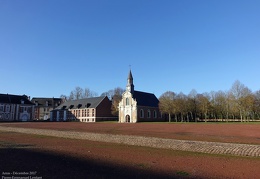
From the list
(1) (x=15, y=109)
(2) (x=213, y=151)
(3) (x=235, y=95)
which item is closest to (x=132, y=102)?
(3) (x=235, y=95)

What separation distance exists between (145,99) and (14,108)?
4232 centimetres

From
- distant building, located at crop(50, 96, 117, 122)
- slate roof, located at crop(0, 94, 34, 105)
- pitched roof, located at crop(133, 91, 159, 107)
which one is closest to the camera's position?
pitched roof, located at crop(133, 91, 159, 107)

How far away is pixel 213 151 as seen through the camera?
13016 mm

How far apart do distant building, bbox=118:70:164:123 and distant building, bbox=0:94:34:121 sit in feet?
105

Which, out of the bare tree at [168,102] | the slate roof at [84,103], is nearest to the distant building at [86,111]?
the slate roof at [84,103]

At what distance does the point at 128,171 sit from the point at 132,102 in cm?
6253

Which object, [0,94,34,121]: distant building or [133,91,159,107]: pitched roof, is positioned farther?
[0,94,34,121]: distant building

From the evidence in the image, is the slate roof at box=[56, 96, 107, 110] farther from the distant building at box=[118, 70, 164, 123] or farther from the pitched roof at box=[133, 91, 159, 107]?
the pitched roof at box=[133, 91, 159, 107]

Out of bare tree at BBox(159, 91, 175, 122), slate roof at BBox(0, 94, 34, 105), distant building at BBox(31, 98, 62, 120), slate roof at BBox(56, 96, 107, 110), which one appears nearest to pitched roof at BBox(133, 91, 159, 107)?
bare tree at BBox(159, 91, 175, 122)

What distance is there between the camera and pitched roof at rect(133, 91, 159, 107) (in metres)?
71.9

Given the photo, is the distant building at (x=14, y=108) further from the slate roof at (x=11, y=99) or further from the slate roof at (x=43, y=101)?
the slate roof at (x=43, y=101)

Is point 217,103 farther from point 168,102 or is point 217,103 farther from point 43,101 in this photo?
point 43,101

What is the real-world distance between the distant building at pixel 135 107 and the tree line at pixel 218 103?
19.3 feet

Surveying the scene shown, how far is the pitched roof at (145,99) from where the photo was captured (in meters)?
71.9
